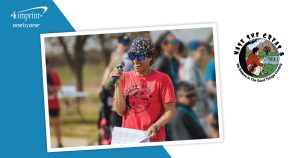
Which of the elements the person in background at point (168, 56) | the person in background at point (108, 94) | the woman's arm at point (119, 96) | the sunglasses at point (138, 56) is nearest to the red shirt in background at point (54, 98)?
the person in background at point (108, 94)

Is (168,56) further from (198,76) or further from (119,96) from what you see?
(119,96)

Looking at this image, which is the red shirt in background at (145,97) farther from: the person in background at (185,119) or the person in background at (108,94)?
the person in background at (185,119)

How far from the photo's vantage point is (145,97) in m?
8.19

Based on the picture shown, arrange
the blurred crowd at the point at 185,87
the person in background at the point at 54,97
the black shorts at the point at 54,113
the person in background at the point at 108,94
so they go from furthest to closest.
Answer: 1. the black shorts at the point at 54,113
2. the person in background at the point at 54,97
3. the blurred crowd at the point at 185,87
4. the person in background at the point at 108,94

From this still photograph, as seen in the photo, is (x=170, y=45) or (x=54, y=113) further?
(x=54, y=113)

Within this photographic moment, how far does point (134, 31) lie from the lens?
884 cm

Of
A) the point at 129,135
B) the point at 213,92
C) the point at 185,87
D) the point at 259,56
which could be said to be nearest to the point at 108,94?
the point at 185,87

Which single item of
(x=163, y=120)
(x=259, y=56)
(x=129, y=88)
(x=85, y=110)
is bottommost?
(x=163, y=120)

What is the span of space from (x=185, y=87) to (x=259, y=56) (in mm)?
1295

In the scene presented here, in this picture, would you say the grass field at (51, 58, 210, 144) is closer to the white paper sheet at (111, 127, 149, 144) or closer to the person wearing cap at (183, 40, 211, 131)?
the person wearing cap at (183, 40, 211, 131)

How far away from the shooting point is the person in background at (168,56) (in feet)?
32.6

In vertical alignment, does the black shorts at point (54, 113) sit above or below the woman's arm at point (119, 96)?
below

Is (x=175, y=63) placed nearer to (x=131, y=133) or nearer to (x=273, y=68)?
(x=273, y=68)

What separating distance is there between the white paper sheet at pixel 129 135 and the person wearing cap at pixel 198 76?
1810mm
